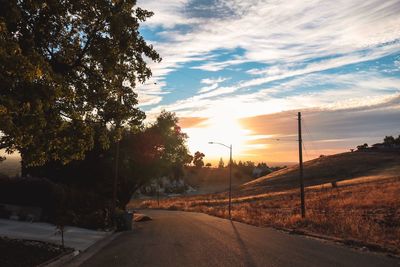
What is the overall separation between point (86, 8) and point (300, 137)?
78.4 feet

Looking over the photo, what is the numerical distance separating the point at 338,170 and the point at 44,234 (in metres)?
96.9

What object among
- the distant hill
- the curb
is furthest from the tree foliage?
the distant hill

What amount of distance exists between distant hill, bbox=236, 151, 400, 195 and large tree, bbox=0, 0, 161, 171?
263 ft

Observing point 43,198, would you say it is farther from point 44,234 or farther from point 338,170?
point 338,170

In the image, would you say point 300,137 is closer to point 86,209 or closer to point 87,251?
point 86,209

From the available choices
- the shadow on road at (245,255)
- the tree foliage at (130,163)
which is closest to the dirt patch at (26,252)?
the shadow on road at (245,255)

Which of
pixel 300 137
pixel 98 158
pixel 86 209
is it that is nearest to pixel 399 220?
pixel 300 137

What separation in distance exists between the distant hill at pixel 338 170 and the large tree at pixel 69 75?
80.0 m

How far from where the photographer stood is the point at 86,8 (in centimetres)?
1417

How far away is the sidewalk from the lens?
61.2 feet

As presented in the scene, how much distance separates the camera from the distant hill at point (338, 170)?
9819 cm

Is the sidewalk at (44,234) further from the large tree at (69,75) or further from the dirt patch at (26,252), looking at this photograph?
the large tree at (69,75)

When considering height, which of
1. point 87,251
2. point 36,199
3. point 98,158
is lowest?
point 87,251

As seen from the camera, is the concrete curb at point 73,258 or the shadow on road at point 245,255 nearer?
the shadow on road at point 245,255
